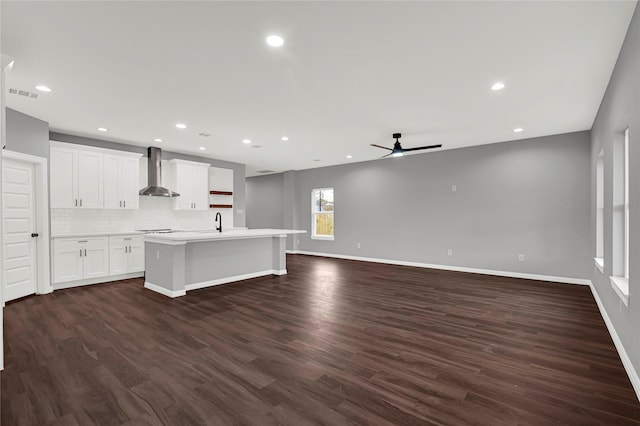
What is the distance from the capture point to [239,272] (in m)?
5.76

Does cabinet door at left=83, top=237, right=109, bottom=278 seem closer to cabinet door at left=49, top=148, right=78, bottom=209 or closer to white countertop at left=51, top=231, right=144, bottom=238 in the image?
white countertop at left=51, top=231, right=144, bottom=238

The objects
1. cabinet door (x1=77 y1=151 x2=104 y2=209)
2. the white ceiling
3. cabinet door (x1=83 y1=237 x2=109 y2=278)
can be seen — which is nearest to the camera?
the white ceiling

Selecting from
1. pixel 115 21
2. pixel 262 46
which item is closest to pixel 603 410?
pixel 262 46

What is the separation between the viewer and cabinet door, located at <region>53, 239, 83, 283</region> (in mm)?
4973

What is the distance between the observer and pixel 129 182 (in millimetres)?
6078

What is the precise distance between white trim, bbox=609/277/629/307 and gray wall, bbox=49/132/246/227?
7.54 meters

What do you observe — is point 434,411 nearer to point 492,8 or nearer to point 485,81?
point 492,8

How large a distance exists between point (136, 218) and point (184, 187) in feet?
3.83

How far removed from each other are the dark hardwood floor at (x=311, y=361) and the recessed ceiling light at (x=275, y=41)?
2678mm

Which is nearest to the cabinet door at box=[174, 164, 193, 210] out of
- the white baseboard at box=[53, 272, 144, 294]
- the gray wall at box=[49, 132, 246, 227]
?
the gray wall at box=[49, 132, 246, 227]

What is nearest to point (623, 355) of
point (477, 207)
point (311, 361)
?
point (311, 361)

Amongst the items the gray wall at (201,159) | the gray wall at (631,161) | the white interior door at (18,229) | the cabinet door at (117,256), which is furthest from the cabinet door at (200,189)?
the gray wall at (631,161)

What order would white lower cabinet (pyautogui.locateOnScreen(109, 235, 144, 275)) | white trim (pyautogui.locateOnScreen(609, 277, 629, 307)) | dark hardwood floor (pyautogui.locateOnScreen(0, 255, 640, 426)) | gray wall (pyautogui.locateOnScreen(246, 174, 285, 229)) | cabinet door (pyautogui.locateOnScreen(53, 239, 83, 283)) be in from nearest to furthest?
1. dark hardwood floor (pyautogui.locateOnScreen(0, 255, 640, 426))
2. white trim (pyautogui.locateOnScreen(609, 277, 629, 307))
3. cabinet door (pyautogui.locateOnScreen(53, 239, 83, 283))
4. white lower cabinet (pyautogui.locateOnScreen(109, 235, 144, 275))
5. gray wall (pyautogui.locateOnScreen(246, 174, 285, 229))

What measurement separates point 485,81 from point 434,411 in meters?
3.21
